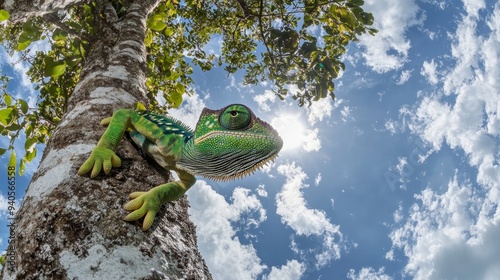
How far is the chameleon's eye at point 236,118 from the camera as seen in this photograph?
6.01 feet

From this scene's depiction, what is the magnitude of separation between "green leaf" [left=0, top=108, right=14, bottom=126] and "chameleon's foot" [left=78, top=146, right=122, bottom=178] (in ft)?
7.82

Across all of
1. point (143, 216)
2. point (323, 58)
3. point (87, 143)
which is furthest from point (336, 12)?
point (143, 216)

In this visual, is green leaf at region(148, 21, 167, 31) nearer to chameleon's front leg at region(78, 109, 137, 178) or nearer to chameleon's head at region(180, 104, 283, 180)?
chameleon's front leg at region(78, 109, 137, 178)

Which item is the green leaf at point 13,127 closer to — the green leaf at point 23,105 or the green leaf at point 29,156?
the green leaf at point 23,105

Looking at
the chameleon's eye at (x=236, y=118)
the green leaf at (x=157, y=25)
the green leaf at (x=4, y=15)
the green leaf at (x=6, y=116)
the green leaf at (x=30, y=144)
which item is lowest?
the chameleon's eye at (x=236, y=118)

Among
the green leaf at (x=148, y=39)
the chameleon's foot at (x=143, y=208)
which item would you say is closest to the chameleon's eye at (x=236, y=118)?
the chameleon's foot at (x=143, y=208)

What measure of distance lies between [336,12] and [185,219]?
4.30m

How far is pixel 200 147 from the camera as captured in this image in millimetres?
1924

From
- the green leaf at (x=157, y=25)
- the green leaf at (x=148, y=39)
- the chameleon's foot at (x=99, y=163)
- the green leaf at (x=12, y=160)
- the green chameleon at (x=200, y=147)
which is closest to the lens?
the chameleon's foot at (x=99, y=163)

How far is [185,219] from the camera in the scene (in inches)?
72.5

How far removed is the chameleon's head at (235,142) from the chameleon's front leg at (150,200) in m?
0.21

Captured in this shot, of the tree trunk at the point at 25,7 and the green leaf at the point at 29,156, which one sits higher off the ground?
the tree trunk at the point at 25,7

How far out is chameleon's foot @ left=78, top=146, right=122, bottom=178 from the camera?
63.5 inches

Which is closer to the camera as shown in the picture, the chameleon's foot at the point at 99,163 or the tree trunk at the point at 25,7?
the chameleon's foot at the point at 99,163
